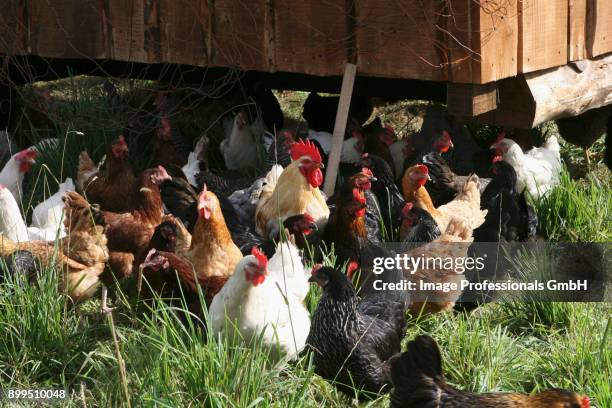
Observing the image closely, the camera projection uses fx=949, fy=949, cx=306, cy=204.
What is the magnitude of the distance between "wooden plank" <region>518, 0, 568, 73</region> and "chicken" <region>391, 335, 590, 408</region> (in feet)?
9.02

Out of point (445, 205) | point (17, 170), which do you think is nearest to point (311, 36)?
point (445, 205)

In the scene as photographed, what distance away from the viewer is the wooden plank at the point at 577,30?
6.02 meters

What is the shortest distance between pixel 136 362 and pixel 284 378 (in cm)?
68

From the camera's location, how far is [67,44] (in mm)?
6816

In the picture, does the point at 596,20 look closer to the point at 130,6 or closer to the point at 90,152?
the point at 130,6

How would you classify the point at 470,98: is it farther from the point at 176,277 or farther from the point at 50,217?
the point at 50,217

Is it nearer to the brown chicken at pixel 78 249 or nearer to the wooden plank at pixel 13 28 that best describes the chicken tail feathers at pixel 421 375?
the brown chicken at pixel 78 249

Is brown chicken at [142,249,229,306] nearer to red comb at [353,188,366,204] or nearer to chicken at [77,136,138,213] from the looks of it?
red comb at [353,188,366,204]

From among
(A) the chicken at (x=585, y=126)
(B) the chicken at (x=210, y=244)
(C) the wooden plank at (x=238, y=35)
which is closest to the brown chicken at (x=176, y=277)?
(B) the chicken at (x=210, y=244)

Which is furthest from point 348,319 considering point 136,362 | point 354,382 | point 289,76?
point 289,76

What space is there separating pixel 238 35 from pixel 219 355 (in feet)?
10.3

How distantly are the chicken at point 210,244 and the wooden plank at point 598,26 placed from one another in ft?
9.49

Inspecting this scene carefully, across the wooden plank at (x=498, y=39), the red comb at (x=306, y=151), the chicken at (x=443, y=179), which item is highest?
the wooden plank at (x=498, y=39)

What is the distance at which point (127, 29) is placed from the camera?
21.2 feet
